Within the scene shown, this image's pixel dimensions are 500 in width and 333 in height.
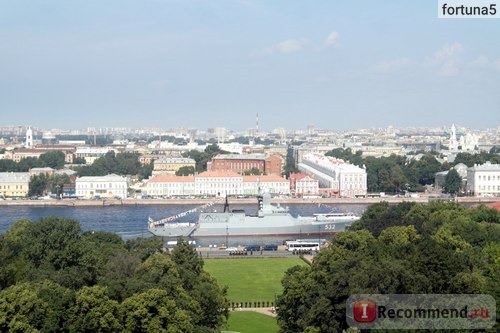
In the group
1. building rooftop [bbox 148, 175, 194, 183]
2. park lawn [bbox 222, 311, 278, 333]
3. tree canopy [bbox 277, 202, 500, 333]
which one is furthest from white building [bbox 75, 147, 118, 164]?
park lawn [bbox 222, 311, 278, 333]

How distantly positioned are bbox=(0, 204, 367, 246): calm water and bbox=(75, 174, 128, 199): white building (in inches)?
185

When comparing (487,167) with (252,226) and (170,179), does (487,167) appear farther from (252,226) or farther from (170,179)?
(252,226)

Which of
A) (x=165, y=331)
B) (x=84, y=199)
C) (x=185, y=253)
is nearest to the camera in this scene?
(x=165, y=331)

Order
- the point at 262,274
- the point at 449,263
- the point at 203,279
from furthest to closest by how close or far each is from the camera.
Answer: the point at 262,274 → the point at 203,279 → the point at 449,263

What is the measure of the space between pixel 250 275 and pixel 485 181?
34.0m

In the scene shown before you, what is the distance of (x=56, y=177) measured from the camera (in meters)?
57.1

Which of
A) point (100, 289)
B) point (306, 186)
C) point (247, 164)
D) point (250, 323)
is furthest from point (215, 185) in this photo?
point (100, 289)

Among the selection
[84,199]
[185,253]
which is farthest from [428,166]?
[185,253]

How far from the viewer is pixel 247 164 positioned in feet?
224

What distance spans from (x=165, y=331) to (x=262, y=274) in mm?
11062

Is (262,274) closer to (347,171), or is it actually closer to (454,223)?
(454,223)

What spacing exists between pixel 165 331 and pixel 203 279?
379cm

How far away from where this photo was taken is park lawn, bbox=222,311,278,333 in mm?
17109

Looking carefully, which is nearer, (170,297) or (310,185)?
(170,297)
